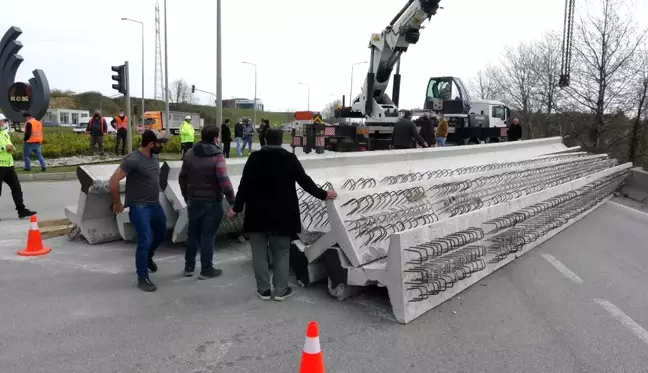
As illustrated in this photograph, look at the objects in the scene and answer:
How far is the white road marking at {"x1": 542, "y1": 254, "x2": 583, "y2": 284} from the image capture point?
6.33 metres

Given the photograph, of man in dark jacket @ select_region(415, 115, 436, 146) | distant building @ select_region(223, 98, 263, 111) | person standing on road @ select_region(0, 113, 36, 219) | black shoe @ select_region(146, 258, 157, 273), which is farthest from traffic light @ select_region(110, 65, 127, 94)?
distant building @ select_region(223, 98, 263, 111)

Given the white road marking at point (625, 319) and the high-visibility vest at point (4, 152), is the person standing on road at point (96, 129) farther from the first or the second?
the white road marking at point (625, 319)

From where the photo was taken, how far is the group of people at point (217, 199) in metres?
5.10

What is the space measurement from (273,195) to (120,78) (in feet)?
45.5

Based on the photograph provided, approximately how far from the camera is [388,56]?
1870 centimetres

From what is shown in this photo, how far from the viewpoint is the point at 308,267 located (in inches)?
221

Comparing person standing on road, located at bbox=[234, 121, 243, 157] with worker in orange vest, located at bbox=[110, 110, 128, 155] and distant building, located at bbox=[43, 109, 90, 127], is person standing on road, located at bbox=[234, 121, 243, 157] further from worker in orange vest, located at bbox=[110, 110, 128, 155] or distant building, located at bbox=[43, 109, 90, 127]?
distant building, located at bbox=[43, 109, 90, 127]

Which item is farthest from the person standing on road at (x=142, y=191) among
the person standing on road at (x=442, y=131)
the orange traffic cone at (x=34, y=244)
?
the person standing on road at (x=442, y=131)

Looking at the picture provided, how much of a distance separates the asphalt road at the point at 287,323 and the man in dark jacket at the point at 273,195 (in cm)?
64

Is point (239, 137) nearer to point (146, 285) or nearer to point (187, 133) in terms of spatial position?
point (187, 133)

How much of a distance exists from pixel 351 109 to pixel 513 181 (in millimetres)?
12393

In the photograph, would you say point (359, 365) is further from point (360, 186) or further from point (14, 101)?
point (14, 101)

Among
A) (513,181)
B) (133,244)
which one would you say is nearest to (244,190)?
(133,244)

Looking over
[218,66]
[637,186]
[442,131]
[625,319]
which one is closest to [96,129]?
[218,66]
